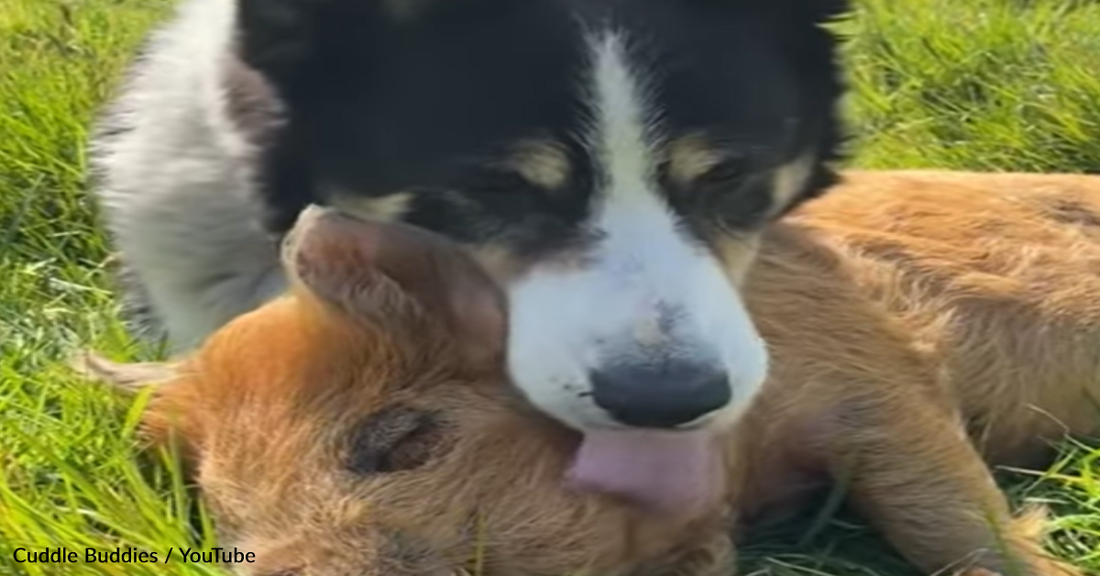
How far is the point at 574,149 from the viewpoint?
6.06ft

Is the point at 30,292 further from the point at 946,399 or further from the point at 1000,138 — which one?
the point at 1000,138

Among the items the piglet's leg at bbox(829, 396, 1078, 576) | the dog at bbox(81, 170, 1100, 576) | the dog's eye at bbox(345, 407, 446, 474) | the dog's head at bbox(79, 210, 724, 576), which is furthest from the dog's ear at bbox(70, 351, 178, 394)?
the piglet's leg at bbox(829, 396, 1078, 576)

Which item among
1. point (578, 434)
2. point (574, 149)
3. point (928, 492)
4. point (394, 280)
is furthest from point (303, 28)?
point (928, 492)

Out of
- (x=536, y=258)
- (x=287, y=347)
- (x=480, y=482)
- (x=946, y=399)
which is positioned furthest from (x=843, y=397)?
(x=287, y=347)

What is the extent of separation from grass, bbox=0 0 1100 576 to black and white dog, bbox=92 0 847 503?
28cm

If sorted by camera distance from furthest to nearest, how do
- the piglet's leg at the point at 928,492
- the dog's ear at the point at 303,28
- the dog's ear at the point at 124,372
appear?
the dog's ear at the point at 303,28
the dog's ear at the point at 124,372
the piglet's leg at the point at 928,492

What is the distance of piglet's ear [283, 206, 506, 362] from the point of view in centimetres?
158

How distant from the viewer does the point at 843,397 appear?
5.83ft

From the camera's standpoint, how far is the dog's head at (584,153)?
1.61 m

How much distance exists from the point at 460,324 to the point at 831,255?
0.53 m

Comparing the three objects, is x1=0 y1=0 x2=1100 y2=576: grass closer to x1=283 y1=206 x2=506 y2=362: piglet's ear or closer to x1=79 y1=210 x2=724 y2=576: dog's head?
x1=79 y1=210 x2=724 y2=576: dog's head

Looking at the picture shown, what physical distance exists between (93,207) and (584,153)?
4.55 ft

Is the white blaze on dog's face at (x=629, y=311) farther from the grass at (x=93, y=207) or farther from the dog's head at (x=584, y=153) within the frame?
the grass at (x=93, y=207)

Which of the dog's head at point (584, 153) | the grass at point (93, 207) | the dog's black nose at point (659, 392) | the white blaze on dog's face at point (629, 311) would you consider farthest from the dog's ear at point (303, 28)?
the dog's black nose at point (659, 392)
